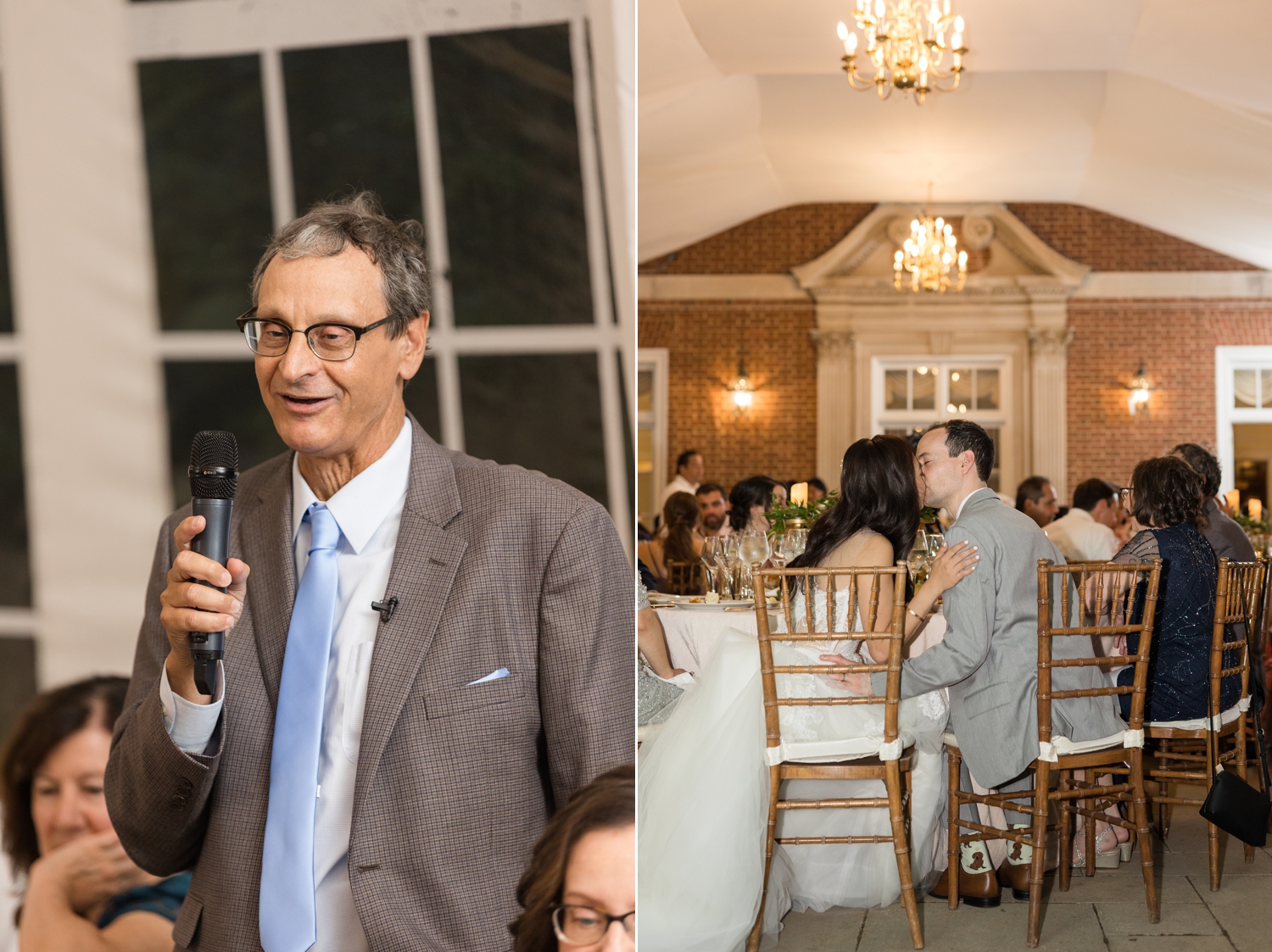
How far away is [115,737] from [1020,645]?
260cm

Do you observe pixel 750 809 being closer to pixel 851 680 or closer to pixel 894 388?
pixel 851 680

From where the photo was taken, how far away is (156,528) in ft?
5.27

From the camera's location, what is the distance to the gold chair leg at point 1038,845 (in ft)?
10.8

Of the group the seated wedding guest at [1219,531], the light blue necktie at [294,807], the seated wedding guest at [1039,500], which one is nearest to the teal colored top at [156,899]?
the light blue necktie at [294,807]

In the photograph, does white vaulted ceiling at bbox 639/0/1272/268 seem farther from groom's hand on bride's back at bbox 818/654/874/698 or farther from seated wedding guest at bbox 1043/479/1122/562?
groom's hand on bride's back at bbox 818/654/874/698

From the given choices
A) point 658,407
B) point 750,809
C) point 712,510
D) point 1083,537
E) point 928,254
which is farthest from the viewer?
point 658,407

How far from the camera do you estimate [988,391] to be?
36.7ft

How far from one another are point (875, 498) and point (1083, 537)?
7.86 feet

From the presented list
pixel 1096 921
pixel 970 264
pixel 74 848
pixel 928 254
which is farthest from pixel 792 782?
pixel 970 264

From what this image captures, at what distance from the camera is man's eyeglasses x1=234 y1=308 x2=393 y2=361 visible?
59.3 inches

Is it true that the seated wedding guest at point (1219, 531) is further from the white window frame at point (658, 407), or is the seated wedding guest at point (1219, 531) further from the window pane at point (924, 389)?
the white window frame at point (658, 407)

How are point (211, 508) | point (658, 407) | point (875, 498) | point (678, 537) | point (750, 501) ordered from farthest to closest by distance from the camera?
point (658, 407)
point (678, 537)
point (750, 501)
point (875, 498)
point (211, 508)

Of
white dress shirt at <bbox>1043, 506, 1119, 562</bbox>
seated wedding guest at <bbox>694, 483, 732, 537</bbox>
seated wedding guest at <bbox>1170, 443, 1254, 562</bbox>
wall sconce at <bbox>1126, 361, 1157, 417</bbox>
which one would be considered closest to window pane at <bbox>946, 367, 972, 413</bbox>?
wall sconce at <bbox>1126, 361, 1157, 417</bbox>

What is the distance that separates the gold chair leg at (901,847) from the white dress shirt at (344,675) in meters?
2.09
